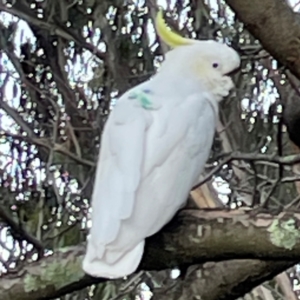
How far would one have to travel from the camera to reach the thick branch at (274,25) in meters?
1.22

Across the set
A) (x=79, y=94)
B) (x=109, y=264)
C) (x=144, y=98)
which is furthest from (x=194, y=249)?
(x=79, y=94)

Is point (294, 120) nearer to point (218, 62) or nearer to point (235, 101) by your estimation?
point (218, 62)

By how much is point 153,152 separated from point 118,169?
0.06m

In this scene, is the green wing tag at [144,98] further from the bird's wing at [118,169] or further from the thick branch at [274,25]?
the thick branch at [274,25]

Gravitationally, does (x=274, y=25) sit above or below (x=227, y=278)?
above

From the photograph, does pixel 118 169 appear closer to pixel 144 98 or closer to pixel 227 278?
pixel 144 98

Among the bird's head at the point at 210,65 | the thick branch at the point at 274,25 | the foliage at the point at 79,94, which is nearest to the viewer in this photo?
the thick branch at the point at 274,25

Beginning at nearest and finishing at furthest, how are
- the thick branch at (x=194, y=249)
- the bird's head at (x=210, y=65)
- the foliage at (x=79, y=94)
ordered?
the thick branch at (x=194, y=249) → the bird's head at (x=210, y=65) → the foliage at (x=79, y=94)

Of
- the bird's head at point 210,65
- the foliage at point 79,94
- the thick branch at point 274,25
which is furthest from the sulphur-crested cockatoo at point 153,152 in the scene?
the foliage at point 79,94

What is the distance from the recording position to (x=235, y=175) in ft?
7.63

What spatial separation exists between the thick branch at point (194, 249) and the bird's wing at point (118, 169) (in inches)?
2.8

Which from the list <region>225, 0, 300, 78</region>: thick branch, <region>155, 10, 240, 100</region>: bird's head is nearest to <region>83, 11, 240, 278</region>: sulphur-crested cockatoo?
<region>155, 10, 240, 100</region>: bird's head

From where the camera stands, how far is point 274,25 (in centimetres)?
123

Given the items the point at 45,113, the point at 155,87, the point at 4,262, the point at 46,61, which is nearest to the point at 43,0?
the point at 46,61
